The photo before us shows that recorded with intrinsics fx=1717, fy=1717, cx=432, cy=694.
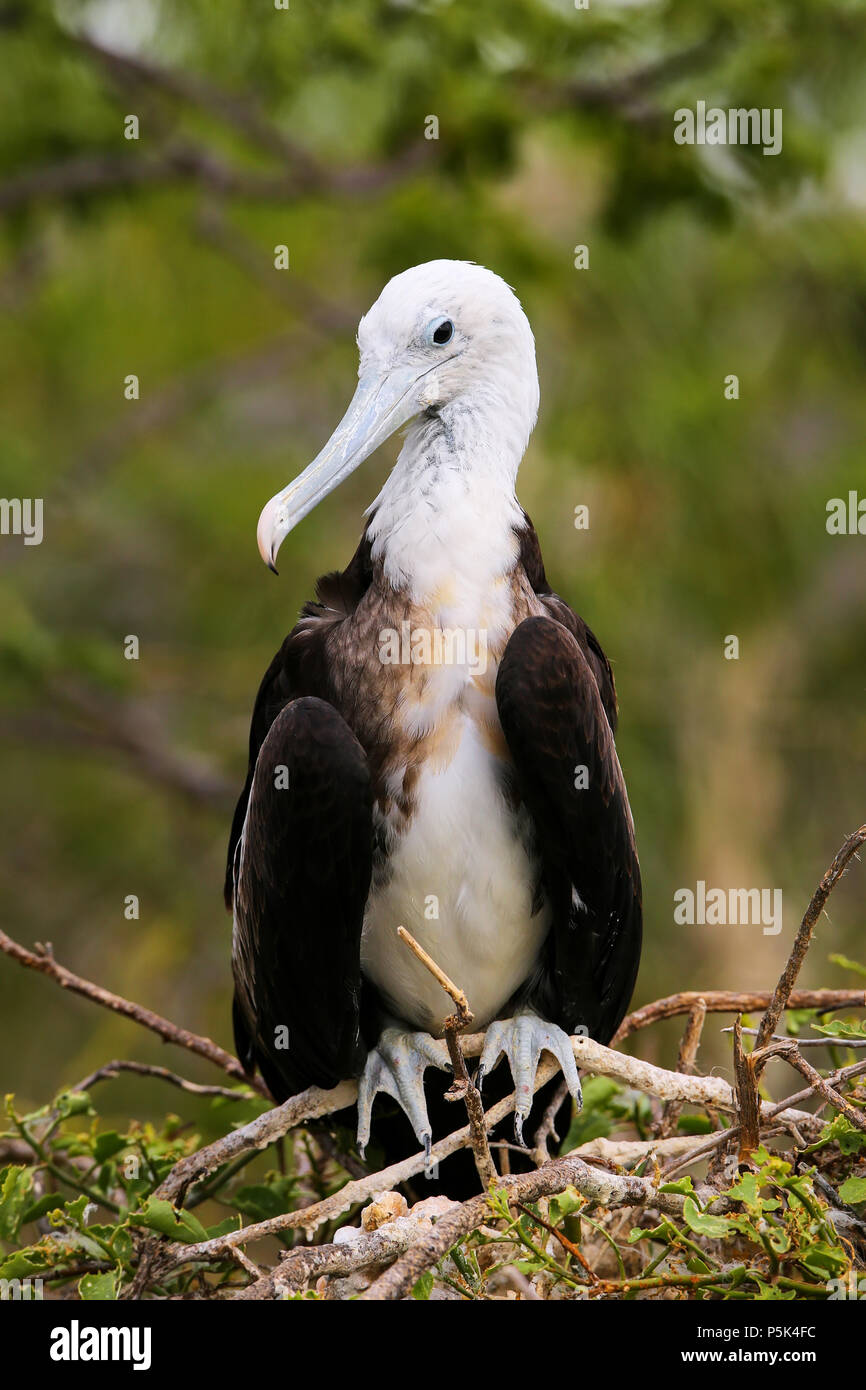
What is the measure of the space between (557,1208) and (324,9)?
384cm

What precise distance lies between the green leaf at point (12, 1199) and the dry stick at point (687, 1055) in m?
1.07

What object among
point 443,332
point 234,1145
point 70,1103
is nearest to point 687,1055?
A: point 234,1145

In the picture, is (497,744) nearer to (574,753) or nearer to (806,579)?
(574,753)

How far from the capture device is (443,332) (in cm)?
298

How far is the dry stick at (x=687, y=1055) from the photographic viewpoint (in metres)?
2.94

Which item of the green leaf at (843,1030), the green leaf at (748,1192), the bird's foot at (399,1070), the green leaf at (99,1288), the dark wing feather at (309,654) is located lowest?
the green leaf at (99,1288)

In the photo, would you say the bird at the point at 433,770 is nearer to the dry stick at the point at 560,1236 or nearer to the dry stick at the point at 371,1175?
the dry stick at the point at 371,1175

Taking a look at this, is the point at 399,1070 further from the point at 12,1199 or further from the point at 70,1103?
the point at 12,1199

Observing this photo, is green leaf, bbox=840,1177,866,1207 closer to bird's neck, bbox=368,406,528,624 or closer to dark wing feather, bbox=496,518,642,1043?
dark wing feather, bbox=496,518,642,1043

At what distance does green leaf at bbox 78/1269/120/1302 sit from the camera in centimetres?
236

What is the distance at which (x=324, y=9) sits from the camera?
5.02 meters

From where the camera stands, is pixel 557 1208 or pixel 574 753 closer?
pixel 557 1208

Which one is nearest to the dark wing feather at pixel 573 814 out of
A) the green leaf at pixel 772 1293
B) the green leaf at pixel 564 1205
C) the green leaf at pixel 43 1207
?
the green leaf at pixel 564 1205

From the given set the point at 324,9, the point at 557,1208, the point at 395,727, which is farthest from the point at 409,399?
the point at 324,9
